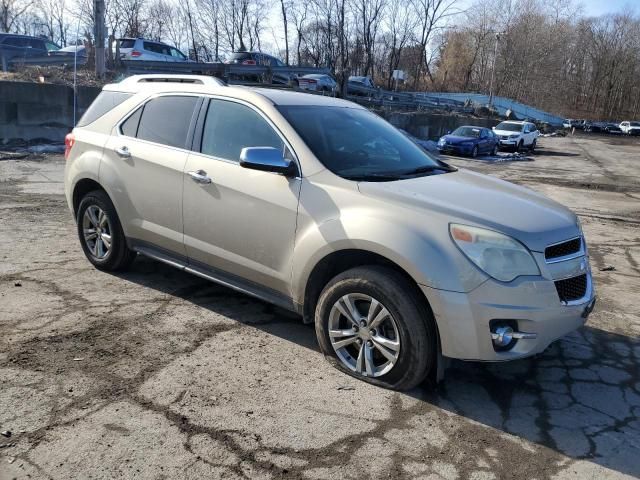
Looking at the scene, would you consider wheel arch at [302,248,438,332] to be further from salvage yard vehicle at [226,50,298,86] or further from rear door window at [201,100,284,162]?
salvage yard vehicle at [226,50,298,86]

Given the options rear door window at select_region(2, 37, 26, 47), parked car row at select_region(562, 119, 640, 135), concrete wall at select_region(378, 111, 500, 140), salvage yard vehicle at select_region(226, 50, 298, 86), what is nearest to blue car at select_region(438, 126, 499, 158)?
concrete wall at select_region(378, 111, 500, 140)

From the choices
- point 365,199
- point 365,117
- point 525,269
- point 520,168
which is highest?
point 365,117

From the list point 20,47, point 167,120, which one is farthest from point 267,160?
point 20,47

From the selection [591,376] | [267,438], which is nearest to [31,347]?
[267,438]

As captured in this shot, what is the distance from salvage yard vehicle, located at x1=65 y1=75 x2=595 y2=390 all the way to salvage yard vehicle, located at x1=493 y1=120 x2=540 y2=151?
25581 millimetres

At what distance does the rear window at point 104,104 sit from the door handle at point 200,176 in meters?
1.37

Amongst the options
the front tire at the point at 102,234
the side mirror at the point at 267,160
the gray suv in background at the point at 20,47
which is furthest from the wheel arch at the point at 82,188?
the gray suv in background at the point at 20,47

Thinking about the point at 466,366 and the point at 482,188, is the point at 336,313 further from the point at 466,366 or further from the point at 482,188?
the point at 482,188

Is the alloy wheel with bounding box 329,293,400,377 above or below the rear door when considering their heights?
below

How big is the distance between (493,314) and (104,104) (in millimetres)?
4045

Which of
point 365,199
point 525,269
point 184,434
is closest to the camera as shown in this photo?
point 184,434

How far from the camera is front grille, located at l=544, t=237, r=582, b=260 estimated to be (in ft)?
10.6

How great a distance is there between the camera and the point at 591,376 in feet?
12.5

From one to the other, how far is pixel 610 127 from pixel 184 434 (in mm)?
70831
